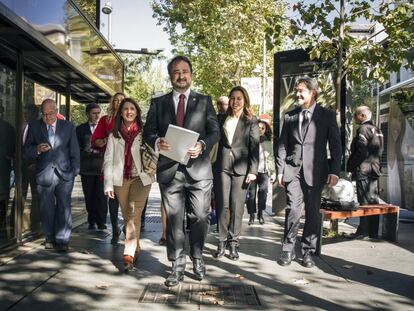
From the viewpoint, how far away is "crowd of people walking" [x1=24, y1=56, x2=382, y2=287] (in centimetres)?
512

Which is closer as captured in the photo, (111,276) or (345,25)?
(111,276)

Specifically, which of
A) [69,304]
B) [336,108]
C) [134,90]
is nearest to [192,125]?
[69,304]

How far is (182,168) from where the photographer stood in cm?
509

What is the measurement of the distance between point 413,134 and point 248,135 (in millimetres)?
5626

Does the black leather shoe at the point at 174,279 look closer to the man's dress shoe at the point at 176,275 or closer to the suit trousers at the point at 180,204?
the man's dress shoe at the point at 176,275

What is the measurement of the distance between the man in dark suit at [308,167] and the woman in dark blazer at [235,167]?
48 centimetres

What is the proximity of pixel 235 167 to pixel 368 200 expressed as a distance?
2.89 meters

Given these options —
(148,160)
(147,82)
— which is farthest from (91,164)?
(147,82)

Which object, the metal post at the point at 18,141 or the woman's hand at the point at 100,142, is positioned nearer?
the metal post at the point at 18,141

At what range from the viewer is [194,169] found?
16.7 feet

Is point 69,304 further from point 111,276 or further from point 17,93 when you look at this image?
point 17,93

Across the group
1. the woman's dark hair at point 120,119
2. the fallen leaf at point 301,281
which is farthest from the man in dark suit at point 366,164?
the woman's dark hair at point 120,119

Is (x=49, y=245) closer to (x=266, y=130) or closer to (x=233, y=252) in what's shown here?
(x=233, y=252)

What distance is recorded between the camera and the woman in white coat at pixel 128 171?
5699mm
